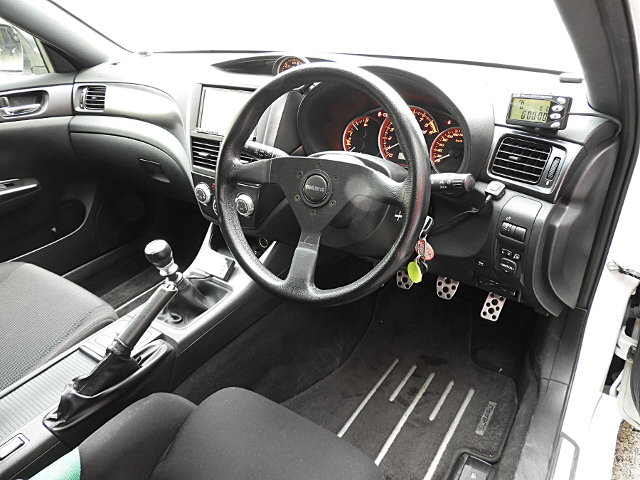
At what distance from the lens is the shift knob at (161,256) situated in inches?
44.6

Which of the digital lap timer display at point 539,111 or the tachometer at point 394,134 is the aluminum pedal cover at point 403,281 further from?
the digital lap timer display at point 539,111

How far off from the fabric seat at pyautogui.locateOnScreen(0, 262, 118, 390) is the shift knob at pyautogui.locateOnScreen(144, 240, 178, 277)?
370 mm

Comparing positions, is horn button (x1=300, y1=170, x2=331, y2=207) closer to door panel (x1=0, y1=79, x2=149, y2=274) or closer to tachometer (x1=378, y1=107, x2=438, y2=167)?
tachometer (x1=378, y1=107, x2=438, y2=167)

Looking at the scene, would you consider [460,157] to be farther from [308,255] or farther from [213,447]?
[213,447]

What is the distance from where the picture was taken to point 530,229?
1.15m

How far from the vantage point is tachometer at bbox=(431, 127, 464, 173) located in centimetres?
130

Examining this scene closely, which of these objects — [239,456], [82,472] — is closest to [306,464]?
[239,456]

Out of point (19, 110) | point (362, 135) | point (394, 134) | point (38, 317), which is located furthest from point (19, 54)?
point (394, 134)

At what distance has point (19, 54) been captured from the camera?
2102 mm

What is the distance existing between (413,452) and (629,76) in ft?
3.80

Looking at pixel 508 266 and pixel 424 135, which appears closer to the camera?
pixel 508 266

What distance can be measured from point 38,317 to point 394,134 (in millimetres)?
1077

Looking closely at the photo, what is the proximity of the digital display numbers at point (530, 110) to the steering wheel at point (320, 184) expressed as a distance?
1.13 ft

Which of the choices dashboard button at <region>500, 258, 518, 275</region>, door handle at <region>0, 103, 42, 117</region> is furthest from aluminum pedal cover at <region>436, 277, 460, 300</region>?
door handle at <region>0, 103, 42, 117</region>
